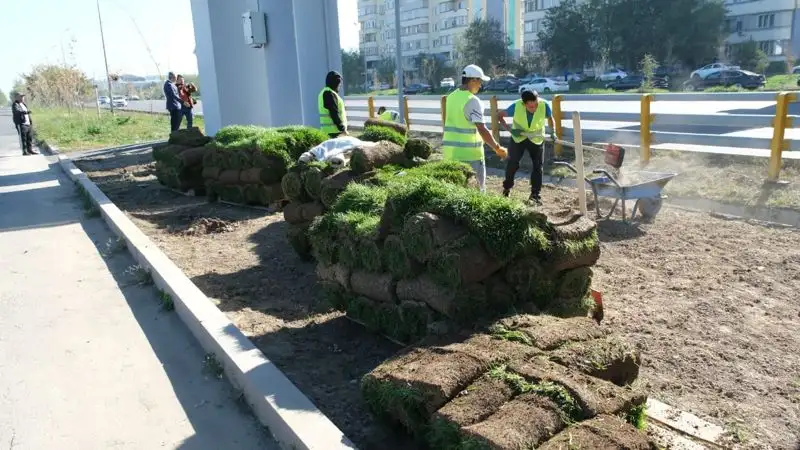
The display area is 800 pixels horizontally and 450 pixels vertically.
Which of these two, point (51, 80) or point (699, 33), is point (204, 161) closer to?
point (51, 80)

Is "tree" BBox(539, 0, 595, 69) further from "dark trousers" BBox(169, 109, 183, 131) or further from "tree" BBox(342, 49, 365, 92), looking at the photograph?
"dark trousers" BBox(169, 109, 183, 131)

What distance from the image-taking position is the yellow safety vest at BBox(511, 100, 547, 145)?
8.51 m

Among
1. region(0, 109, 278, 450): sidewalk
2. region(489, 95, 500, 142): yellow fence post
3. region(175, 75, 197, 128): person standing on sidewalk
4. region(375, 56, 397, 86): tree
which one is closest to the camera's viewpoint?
region(0, 109, 278, 450): sidewalk

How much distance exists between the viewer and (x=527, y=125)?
8555 millimetres

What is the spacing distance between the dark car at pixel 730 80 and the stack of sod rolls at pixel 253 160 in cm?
3679

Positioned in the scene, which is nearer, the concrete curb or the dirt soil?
the concrete curb

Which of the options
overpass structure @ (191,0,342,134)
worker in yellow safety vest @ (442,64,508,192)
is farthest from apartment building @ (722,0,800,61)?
worker in yellow safety vest @ (442,64,508,192)

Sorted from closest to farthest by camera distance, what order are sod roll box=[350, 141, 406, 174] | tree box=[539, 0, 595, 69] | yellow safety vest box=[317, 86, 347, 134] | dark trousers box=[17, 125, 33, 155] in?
sod roll box=[350, 141, 406, 174] < yellow safety vest box=[317, 86, 347, 134] < dark trousers box=[17, 125, 33, 155] < tree box=[539, 0, 595, 69]

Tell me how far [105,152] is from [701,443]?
19.7m

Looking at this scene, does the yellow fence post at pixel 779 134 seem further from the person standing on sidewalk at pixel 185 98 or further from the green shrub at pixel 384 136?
the person standing on sidewalk at pixel 185 98

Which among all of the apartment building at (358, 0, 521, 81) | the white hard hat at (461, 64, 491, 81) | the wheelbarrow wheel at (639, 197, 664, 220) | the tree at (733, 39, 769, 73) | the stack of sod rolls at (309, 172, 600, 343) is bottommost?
the wheelbarrow wheel at (639, 197, 664, 220)

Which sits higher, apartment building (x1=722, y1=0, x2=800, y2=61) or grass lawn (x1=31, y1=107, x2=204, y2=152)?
apartment building (x1=722, y1=0, x2=800, y2=61)

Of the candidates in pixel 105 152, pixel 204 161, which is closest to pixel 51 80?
pixel 105 152

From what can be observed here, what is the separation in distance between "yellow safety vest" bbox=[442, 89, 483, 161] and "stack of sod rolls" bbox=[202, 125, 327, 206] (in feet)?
8.08
